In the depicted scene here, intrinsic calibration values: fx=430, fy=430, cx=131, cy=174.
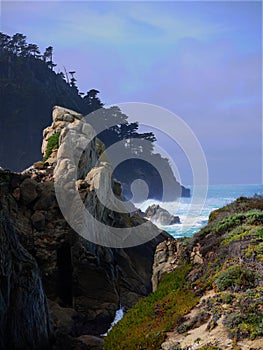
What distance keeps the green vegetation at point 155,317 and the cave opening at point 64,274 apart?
13605mm

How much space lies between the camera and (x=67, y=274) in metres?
30.7

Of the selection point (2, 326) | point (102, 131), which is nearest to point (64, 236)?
point (2, 326)

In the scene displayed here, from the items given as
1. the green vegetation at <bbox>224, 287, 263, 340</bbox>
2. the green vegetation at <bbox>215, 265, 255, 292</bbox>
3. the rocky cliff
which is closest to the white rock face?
the rocky cliff

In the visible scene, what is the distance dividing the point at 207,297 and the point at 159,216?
60.0 meters

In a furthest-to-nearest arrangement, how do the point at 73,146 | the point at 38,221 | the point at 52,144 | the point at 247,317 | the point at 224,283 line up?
the point at 52,144
the point at 73,146
the point at 38,221
the point at 224,283
the point at 247,317

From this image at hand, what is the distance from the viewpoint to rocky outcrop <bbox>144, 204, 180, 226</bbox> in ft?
242

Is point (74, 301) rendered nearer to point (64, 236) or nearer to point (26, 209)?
point (64, 236)

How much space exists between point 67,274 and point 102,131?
196 ft

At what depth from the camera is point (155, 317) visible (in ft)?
49.9

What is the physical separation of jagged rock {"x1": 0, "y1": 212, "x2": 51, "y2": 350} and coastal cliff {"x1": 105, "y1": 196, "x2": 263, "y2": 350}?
437 cm

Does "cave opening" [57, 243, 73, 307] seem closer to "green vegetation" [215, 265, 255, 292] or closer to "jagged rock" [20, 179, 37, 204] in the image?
"jagged rock" [20, 179, 37, 204]

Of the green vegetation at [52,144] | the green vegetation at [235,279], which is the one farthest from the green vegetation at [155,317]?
the green vegetation at [52,144]

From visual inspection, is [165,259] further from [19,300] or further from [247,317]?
[247,317]

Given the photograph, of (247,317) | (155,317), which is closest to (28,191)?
(155,317)
